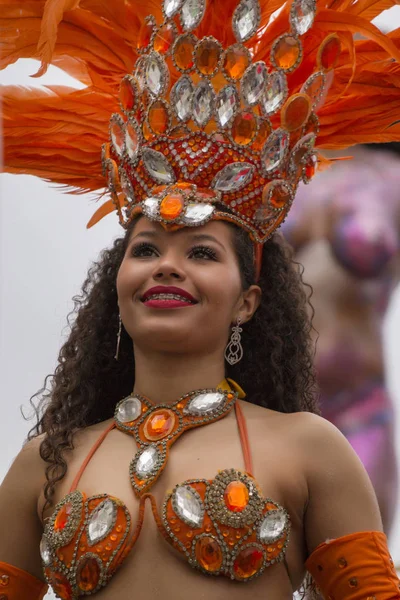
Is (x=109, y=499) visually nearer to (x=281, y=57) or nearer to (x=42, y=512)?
(x=42, y=512)

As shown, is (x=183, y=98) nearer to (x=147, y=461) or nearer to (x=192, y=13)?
(x=192, y=13)

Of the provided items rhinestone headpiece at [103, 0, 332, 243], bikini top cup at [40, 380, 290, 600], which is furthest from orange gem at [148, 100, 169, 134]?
bikini top cup at [40, 380, 290, 600]

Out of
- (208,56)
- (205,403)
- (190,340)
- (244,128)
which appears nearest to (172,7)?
(208,56)

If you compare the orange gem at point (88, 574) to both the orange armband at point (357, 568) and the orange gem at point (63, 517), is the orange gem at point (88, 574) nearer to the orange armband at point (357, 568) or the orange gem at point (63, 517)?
the orange gem at point (63, 517)

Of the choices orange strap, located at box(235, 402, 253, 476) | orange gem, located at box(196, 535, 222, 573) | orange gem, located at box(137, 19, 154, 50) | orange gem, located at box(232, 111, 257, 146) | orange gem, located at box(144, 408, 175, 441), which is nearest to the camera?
orange gem, located at box(196, 535, 222, 573)

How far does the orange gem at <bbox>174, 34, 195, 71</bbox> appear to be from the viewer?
359cm

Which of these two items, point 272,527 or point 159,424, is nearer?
point 272,527

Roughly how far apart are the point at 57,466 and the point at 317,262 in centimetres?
176

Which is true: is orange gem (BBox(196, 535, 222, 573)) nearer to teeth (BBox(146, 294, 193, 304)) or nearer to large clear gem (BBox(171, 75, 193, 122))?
teeth (BBox(146, 294, 193, 304))

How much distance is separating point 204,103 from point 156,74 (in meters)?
0.15

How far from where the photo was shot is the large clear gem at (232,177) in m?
3.52

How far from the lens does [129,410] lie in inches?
139

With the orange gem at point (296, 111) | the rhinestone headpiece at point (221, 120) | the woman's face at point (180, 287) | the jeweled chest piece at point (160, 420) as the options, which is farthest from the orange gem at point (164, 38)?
the jeweled chest piece at point (160, 420)

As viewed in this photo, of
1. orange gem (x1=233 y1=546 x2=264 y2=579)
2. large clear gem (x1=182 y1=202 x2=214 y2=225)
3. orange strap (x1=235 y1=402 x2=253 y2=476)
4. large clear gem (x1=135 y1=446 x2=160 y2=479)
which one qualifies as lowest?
orange gem (x1=233 y1=546 x2=264 y2=579)
